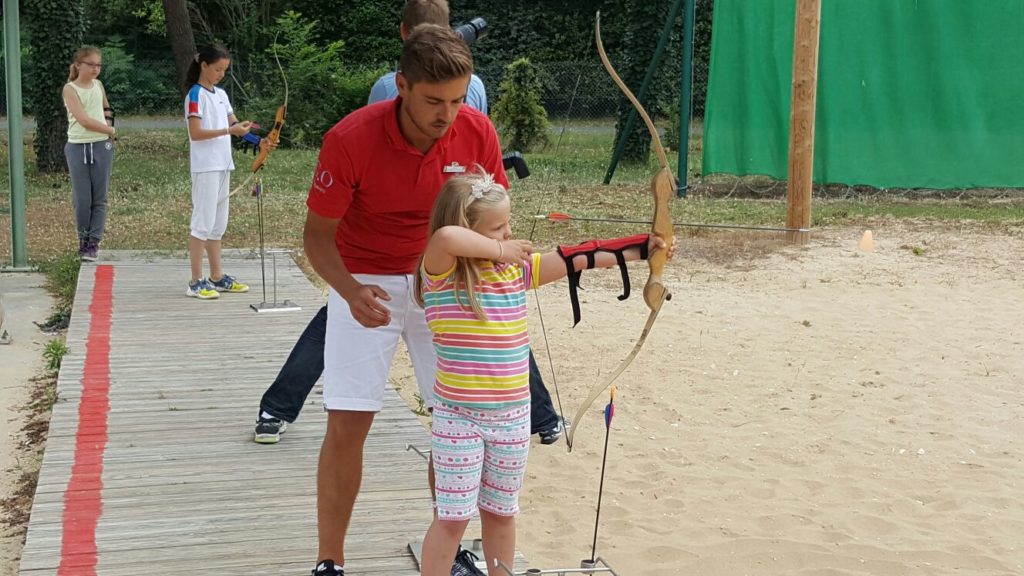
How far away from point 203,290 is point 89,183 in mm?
1952

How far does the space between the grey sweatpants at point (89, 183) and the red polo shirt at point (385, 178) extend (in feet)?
19.4

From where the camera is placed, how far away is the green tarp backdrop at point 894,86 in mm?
11008

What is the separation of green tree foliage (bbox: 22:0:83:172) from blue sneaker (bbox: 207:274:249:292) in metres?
8.63

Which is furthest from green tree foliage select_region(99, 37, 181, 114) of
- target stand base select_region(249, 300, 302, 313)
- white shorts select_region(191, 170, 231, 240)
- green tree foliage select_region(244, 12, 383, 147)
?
target stand base select_region(249, 300, 302, 313)

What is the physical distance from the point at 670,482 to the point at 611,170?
8586 mm

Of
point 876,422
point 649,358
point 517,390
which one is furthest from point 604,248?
point 649,358

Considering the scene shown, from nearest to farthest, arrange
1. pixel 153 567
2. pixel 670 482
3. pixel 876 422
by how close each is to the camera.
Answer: pixel 153 567 → pixel 670 482 → pixel 876 422

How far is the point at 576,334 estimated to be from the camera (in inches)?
260

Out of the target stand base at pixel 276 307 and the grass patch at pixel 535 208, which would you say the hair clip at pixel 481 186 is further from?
the grass patch at pixel 535 208

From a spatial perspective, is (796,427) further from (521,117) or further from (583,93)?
(583,93)

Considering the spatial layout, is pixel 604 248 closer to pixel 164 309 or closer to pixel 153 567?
pixel 153 567

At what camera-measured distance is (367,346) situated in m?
2.80

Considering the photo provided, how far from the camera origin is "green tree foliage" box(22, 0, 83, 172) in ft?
47.5

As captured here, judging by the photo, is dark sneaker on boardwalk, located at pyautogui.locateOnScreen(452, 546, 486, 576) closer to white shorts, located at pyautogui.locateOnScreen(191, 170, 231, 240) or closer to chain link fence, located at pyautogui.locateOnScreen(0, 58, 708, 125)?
white shorts, located at pyautogui.locateOnScreen(191, 170, 231, 240)
